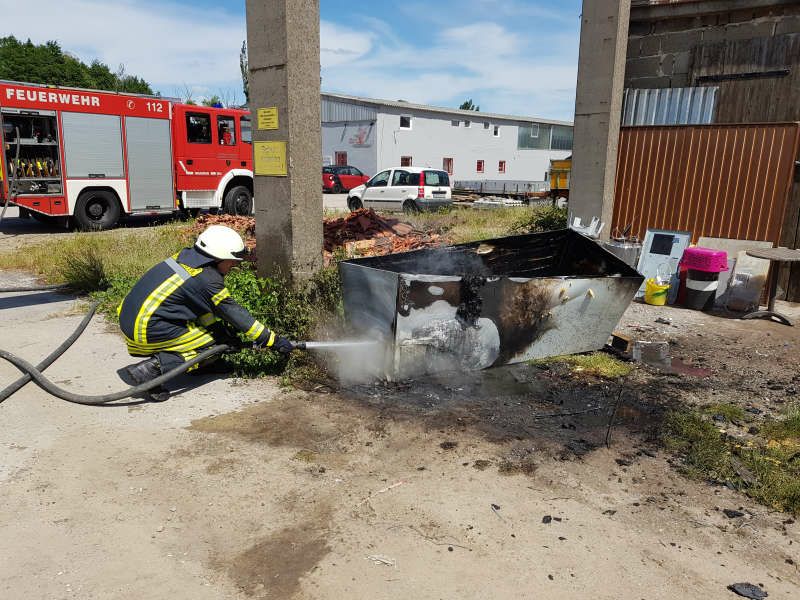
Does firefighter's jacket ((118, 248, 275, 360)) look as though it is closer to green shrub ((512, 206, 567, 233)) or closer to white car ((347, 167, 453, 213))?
green shrub ((512, 206, 567, 233))

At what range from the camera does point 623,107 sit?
948cm

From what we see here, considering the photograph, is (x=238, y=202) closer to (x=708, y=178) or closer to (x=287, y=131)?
(x=287, y=131)

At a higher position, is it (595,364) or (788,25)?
(788,25)

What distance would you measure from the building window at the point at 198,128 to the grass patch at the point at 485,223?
5.48 m

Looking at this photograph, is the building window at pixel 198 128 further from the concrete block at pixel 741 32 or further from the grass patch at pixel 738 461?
the grass patch at pixel 738 461

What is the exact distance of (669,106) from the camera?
9.10 m

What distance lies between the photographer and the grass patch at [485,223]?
11.6 metres

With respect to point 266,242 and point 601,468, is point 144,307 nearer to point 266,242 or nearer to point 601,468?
point 266,242

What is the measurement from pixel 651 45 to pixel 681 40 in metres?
0.44

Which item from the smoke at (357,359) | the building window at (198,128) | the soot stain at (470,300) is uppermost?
the building window at (198,128)

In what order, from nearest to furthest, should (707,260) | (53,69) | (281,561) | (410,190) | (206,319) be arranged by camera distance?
(281,561)
(206,319)
(707,260)
(410,190)
(53,69)

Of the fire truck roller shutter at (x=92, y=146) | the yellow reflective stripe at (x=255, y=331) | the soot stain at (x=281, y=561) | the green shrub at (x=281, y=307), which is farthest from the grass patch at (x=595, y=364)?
the fire truck roller shutter at (x=92, y=146)

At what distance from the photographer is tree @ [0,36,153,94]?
4622cm

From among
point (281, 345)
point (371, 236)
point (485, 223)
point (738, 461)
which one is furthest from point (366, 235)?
point (738, 461)
